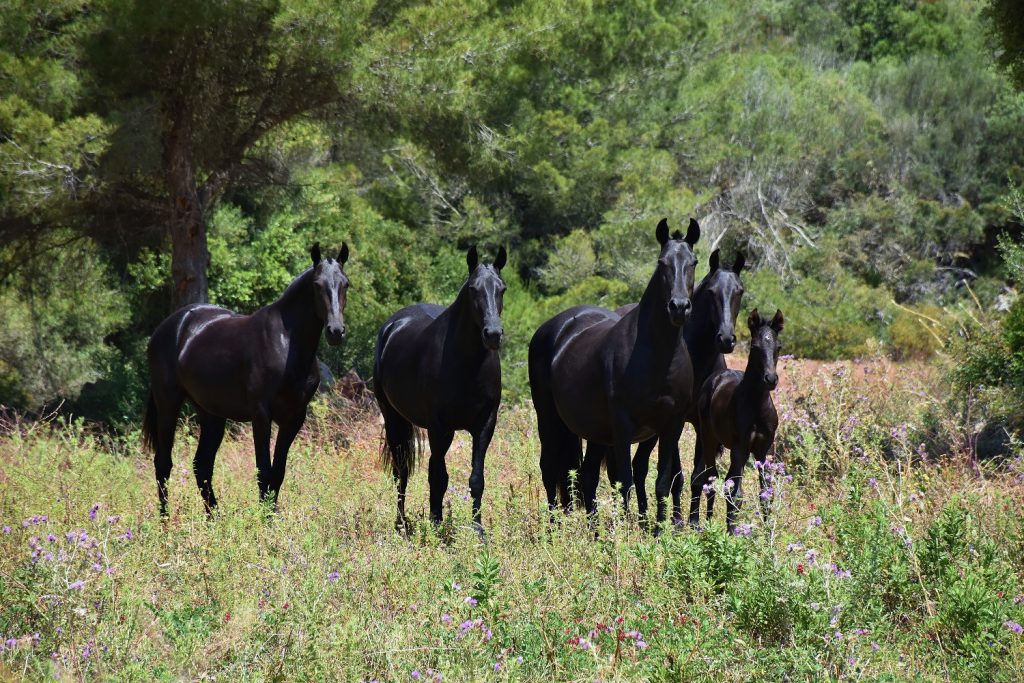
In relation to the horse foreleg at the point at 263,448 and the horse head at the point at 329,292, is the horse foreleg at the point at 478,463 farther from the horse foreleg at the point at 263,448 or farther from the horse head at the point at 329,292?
the horse foreleg at the point at 263,448

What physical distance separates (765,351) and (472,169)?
9.90 m

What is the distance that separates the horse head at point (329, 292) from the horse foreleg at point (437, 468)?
3.35 ft


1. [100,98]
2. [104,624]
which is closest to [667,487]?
[104,624]

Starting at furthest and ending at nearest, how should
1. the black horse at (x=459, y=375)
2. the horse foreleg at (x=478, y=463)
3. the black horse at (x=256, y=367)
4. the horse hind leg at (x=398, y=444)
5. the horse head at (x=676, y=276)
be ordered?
the horse hind leg at (x=398, y=444) → the black horse at (x=256, y=367) → the horse foreleg at (x=478, y=463) → the black horse at (x=459, y=375) → the horse head at (x=676, y=276)

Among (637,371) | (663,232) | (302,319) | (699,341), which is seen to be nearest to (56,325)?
(302,319)

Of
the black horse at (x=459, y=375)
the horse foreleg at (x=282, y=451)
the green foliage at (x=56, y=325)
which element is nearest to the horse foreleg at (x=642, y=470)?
the black horse at (x=459, y=375)

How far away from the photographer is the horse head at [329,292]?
8430mm

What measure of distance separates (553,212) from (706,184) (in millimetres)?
8189

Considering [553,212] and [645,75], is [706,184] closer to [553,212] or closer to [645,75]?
[645,75]

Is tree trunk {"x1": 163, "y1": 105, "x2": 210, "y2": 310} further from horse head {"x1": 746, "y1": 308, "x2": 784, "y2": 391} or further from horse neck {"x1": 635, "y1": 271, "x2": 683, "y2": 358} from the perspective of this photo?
horse neck {"x1": 635, "y1": 271, "x2": 683, "y2": 358}

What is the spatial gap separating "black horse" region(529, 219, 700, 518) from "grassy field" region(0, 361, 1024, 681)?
71cm

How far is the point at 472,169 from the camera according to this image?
704 inches

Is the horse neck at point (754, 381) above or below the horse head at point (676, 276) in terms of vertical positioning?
below

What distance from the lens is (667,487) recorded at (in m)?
7.77
